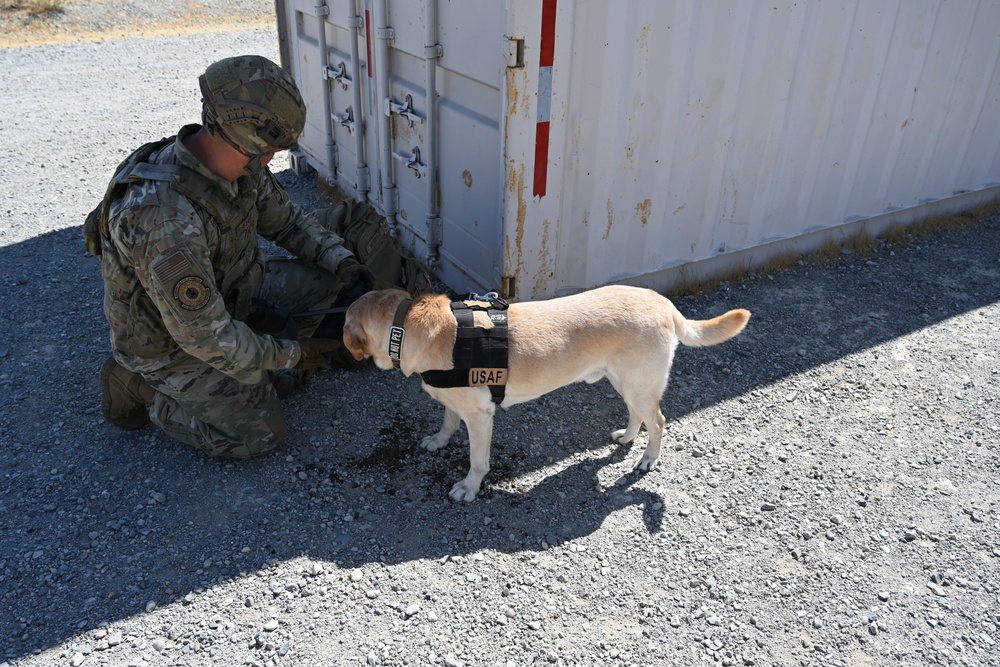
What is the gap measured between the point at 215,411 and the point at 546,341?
1617mm

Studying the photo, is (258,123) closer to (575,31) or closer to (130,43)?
(575,31)

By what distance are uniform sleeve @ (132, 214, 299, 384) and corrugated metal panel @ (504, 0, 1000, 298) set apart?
1614 millimetres

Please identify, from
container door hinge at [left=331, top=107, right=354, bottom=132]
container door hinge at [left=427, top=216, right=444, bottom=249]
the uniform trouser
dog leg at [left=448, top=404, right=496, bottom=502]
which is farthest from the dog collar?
container door hinge at [left=331, top=107, right=354, bottom=132]

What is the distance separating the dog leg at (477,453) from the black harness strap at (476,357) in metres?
0.18

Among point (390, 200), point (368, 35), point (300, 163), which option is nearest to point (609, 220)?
point (390, 200)

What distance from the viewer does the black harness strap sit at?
304cm

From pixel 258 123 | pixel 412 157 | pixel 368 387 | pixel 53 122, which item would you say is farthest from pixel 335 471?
pixel 53 122

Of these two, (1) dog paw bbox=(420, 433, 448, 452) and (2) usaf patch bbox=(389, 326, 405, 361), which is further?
(1) dog paw bbox=(420, 433, 448, 452)

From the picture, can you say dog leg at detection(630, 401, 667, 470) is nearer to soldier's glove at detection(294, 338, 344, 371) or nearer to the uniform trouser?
soldier's glove at detection(294, 338, 344, 371)

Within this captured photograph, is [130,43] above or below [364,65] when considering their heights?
below

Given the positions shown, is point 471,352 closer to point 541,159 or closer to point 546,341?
point 546,341

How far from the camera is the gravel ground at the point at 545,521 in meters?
2.73

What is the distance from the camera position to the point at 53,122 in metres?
8.35

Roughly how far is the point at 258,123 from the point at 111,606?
202 centimetres
